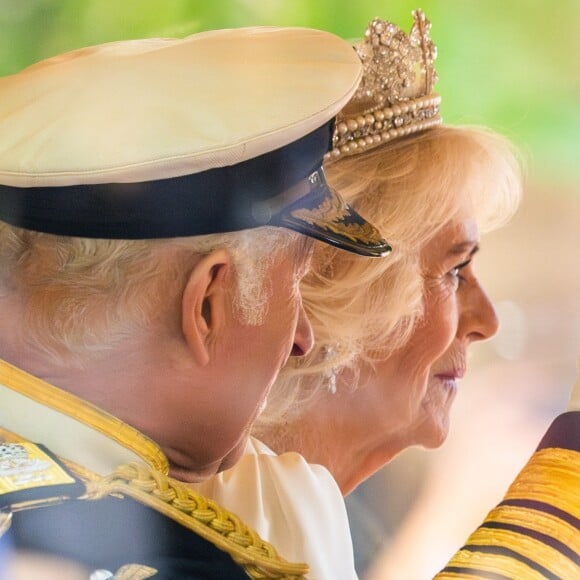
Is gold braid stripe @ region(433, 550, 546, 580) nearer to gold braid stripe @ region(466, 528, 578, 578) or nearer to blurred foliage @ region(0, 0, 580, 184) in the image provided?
gold braid stripe @ region(466, 528, 578, 578)

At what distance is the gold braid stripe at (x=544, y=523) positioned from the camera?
1.20 m

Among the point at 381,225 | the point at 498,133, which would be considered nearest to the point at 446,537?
the point at 381,225

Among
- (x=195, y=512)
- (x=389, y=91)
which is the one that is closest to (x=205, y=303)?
(x=195, y=512)

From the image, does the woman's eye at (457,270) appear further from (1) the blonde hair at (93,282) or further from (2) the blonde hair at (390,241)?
Answer: (1) the blonde hair at (93,282)

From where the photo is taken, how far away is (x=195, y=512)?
3.30ft

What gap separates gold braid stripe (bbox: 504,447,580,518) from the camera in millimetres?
1230

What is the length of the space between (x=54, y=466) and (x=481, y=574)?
53 cm

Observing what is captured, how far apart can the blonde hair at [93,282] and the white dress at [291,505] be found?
22cm

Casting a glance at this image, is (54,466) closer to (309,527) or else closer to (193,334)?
(193,334)

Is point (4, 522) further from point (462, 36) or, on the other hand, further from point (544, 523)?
point (462, 36)

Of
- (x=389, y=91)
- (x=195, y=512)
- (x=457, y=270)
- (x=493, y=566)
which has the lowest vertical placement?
(x=493, y=566)

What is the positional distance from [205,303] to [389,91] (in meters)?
0.35

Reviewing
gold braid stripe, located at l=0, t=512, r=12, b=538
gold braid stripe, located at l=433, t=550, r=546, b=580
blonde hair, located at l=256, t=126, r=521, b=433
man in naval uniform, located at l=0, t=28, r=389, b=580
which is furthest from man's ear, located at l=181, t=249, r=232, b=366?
gold braid stripe, located at l=433, t=550, r=546, b=580

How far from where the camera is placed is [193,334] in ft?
3.52
